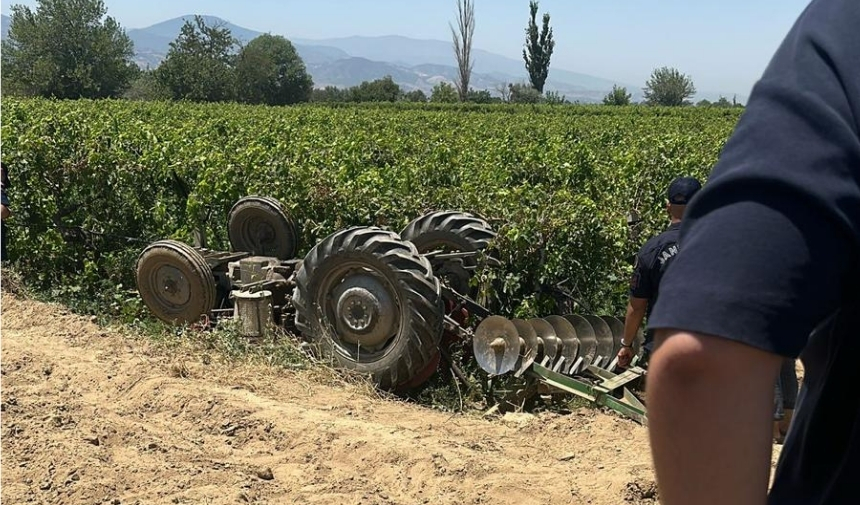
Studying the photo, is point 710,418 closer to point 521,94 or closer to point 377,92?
point 377,92

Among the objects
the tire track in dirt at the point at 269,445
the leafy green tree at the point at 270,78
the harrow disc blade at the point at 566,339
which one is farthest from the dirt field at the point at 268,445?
the leafy green tree at the point at 270,78

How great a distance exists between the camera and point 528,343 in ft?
18.1

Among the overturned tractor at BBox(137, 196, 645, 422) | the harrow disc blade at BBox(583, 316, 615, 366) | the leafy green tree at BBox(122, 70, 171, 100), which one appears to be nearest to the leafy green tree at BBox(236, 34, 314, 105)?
the leafy green tree at BBox(122, 70, 171, 100)

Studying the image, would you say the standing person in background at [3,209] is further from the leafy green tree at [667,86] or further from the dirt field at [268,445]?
the leafy green tree at [667,86]

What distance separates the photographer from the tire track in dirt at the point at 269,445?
402 cm

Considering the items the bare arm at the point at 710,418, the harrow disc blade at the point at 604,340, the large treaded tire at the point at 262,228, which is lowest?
the harrow disc blade at the point at 604,340

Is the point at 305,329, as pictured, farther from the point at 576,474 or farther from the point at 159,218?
the point at 159,218

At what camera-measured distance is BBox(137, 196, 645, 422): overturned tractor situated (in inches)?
213

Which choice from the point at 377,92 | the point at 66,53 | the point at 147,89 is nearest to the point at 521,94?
the point at 377,92

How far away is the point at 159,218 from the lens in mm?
8492

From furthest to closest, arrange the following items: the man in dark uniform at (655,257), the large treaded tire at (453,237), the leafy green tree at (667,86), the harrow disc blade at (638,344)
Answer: the leafy green tree at (667,86)
the large treaded tire at (453,237)
the harrow disc blade at (638,344)
the man in dark uniform at (655,257)

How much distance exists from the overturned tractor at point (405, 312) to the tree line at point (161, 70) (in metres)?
54.3

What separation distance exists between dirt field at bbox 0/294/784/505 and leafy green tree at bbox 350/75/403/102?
5910cm

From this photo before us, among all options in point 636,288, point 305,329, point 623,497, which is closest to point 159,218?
point 305,329
